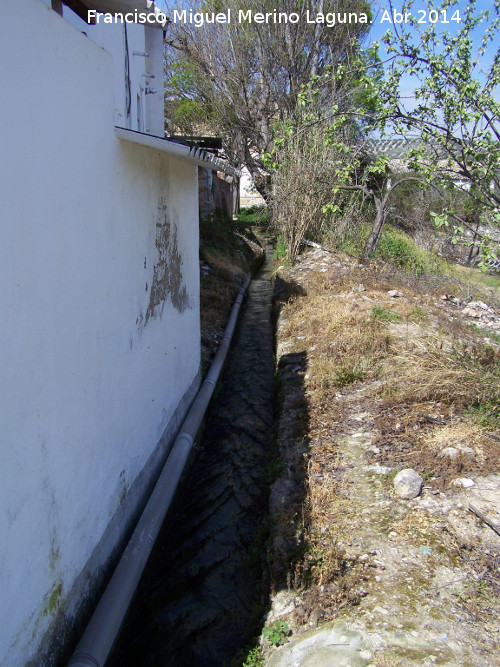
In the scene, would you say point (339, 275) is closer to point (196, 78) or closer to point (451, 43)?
point (451, 43)

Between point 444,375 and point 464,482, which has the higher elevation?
point 444,375

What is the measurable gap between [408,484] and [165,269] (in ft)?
9.87

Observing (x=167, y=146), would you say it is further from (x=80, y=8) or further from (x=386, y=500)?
(x=386, y=500)

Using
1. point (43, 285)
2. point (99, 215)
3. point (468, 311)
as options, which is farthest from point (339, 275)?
point (43, 285)

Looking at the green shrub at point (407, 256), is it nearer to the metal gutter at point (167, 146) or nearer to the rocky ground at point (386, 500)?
the rocky ground at point (386, 500)

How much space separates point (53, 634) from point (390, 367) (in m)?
4.40

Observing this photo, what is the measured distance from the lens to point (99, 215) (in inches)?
124

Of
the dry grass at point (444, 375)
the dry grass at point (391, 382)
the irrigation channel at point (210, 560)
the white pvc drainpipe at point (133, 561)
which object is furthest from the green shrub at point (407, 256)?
the white pvc drainpipe at point (133, 561)

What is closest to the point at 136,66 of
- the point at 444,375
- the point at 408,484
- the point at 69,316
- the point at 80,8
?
the point at 80,8

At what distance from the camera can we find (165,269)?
16.2ft

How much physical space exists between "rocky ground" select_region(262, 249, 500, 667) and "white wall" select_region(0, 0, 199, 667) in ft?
4.56

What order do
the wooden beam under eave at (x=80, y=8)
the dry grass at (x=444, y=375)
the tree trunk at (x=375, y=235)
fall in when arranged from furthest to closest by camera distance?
the tree trunk at (x=375, y=235), the dry grass at (x=444, y=375), the wooden beam under eave at (x=80, y=8)

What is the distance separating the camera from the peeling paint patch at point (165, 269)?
462 centimetres

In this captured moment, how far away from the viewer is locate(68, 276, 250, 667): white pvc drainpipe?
288cm
